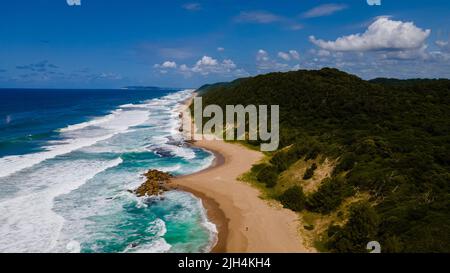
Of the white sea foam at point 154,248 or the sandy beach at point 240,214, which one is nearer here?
the white sea foam at point 154,248

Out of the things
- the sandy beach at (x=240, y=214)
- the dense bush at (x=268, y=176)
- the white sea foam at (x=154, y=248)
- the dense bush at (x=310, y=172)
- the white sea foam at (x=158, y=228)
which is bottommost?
the white sea foam at (x=154, y=248)

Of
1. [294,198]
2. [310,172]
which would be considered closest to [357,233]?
[294,198]

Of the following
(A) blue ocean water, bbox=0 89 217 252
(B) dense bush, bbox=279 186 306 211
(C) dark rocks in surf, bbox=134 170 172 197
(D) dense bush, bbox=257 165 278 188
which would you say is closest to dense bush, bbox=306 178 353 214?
(B) dense bush, bbox=279 186 306 211

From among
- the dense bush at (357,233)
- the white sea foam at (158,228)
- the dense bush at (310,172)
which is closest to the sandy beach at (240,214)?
the dense bush at (357,233)

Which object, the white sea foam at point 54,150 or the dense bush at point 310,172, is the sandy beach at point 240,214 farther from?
the white sea foam at point 54,150
